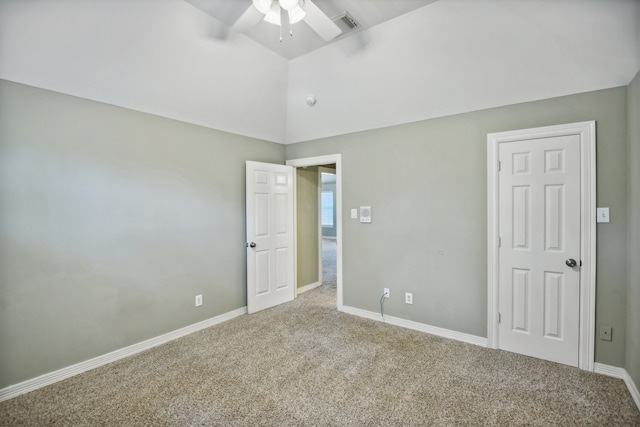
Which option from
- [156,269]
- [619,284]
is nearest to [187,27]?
[156,269]

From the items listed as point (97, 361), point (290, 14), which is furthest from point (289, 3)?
point (97, 361)

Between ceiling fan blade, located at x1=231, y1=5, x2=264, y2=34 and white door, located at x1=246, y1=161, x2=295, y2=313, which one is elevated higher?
ceiling fan blade, located at x1=231, y1=5, x2=264, y2=34

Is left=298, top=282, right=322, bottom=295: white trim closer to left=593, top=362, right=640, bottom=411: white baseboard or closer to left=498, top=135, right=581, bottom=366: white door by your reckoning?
left=498, top=135, right=581, bottom=366: white door

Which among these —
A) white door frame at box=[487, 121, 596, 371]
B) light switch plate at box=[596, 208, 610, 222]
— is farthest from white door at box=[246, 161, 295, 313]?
light switch plate at box=[596, 208, 610, 222]

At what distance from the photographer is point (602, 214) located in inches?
94.4

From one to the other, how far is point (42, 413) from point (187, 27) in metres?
3.12

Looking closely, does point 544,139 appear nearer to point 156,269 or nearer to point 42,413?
point 156,269

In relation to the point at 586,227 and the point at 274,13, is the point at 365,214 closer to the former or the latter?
the point at 586,227

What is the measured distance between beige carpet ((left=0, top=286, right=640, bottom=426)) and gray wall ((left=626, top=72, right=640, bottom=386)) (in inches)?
11.8

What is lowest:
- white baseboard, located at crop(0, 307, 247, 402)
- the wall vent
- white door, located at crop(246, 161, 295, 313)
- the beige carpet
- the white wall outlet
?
the beige carpet

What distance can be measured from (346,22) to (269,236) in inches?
104

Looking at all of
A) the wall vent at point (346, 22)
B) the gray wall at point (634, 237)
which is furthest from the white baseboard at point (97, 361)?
the gray wall at point (634, 237)

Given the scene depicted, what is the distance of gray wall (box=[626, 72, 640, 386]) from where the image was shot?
83.2 inches

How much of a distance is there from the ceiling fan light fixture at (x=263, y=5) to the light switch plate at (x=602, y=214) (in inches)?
117
